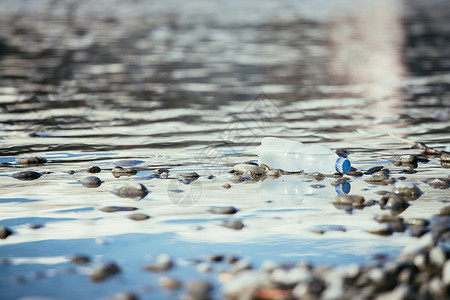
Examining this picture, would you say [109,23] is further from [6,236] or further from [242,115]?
[6,236]

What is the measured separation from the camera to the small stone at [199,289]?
123 inches

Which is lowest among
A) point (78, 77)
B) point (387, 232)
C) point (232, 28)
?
point (387, 232)

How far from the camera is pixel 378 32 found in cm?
2195

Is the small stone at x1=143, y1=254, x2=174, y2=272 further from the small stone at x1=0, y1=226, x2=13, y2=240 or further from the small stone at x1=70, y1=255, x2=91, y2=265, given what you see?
the small stone at x1=0, y1=226, x2=13, y2=240

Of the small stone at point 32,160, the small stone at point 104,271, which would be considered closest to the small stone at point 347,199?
the small stone at point 104,271

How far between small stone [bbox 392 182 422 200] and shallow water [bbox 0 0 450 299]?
0.31 ft

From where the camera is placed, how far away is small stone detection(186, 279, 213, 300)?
10.3 feet

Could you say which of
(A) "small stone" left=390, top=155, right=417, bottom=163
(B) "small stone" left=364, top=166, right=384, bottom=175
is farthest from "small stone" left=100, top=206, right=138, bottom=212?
(A) "small stone" left=390, top=155, right=417, bottom=163

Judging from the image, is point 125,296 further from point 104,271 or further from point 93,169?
point 93,169

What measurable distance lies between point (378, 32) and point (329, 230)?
1889cm

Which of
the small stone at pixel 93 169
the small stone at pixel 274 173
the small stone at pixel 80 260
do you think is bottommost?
the small stone at pixel 80 260

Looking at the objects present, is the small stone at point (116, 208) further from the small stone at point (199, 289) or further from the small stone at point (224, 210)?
the small stone at point (199, 289)

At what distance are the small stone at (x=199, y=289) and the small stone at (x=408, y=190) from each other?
219cm

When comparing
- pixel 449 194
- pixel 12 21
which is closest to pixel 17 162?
pixel 449 194
